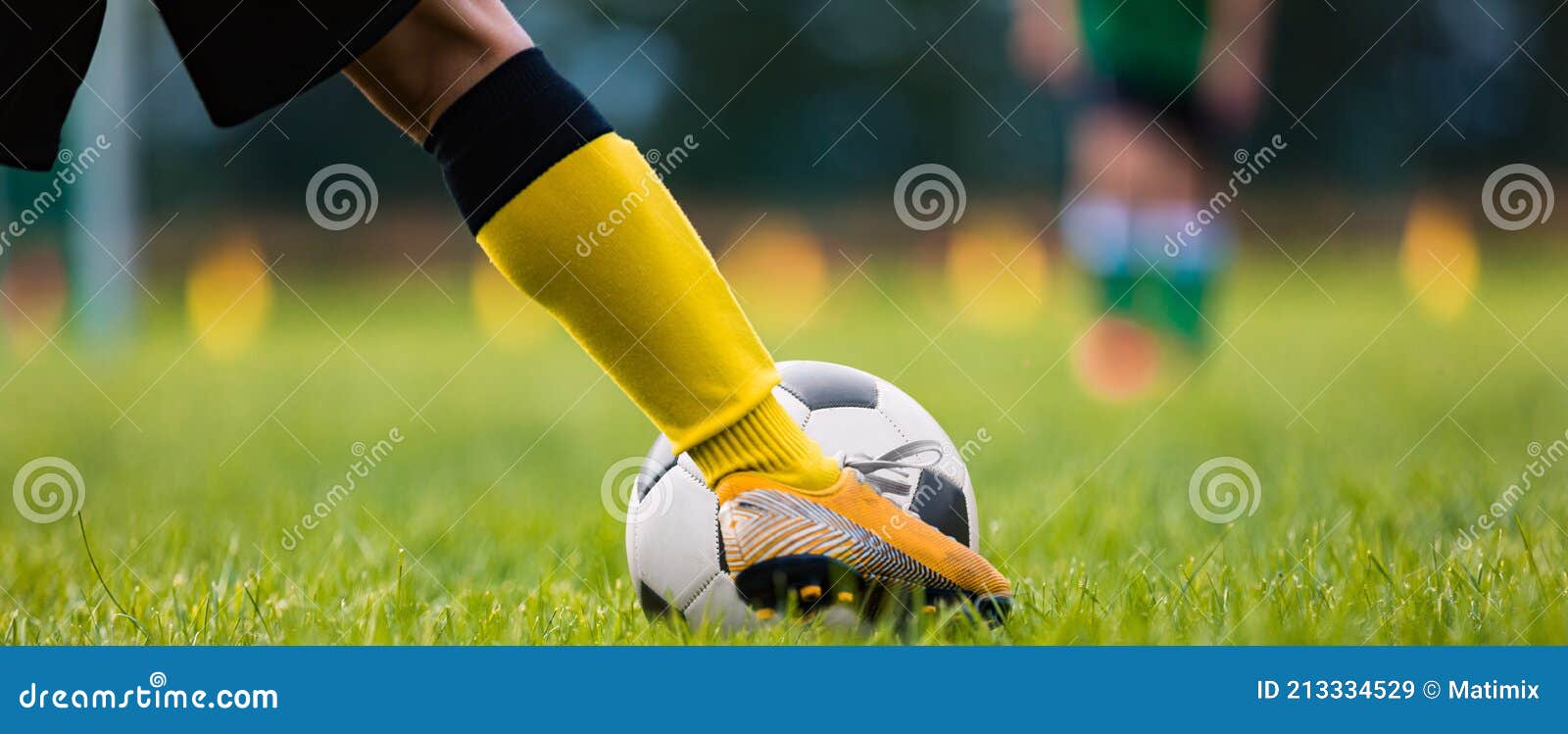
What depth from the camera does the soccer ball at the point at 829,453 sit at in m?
1.43

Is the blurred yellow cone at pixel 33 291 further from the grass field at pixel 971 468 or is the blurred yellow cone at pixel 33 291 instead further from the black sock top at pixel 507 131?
the black sock top at pixel 507 131

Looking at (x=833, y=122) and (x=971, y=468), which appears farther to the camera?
(x=833, y=122)

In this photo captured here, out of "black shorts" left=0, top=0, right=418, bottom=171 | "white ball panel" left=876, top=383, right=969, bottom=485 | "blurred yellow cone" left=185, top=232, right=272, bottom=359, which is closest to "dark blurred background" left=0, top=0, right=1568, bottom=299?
"blurred yellow cone" left=185, top=232, right=272, bottom=359

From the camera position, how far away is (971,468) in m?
2.79

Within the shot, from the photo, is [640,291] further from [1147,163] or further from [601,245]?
[1147,163]

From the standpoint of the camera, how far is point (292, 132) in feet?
47.9

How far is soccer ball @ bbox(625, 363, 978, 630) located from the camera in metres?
1.43

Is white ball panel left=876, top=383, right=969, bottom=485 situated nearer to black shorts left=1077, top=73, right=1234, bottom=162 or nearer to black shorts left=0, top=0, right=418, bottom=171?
black shorts left=0, top=0, right=418, bottom=171

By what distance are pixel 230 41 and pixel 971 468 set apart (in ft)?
6.23

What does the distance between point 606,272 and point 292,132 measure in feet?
47.8

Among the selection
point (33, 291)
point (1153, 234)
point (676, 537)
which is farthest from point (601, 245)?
point (33, 291)

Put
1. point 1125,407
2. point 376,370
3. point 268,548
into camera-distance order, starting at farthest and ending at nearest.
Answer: point 376,370 → point 1125,407 → point 268,548

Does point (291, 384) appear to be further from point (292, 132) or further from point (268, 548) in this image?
point (292, 132)

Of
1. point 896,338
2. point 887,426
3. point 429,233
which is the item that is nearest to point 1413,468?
point 887,426
